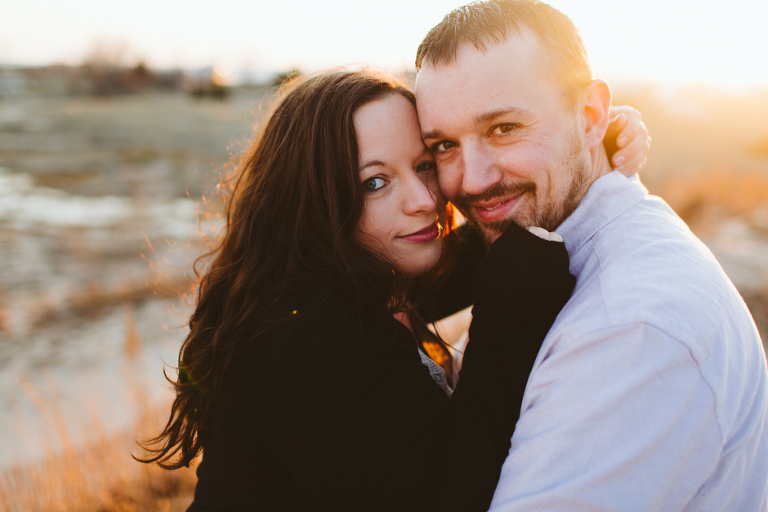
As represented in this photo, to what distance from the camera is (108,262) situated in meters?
9.76

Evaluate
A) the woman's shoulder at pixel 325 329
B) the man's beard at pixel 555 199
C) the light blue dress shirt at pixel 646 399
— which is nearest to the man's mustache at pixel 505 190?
the man's beard at pixel 555 199

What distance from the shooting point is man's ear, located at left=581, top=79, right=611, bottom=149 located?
1904 millimetres

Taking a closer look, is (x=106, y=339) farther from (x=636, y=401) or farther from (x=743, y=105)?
(x=743, y=105)

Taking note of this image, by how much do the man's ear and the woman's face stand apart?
2.18ft

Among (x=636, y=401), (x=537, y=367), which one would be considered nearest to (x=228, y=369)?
(x=537, y=367)

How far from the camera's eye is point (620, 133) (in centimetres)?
217

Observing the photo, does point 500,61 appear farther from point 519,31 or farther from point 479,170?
point 479,170

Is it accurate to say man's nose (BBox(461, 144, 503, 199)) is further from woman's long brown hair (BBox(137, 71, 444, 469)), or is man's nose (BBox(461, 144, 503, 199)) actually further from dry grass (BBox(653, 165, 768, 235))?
dry grass (BBox(653, 165, 768, 235))

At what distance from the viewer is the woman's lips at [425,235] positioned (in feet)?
6.79

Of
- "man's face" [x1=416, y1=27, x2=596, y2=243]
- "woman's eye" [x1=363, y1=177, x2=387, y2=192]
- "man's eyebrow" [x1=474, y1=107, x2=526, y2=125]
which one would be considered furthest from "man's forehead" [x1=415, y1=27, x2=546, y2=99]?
"woman's eye" [x1=363, y1=177, x2=387, y2=192]

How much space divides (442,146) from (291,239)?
30.0 inches

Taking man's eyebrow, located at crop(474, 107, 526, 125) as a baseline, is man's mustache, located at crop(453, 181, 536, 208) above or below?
below

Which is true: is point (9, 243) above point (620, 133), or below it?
below

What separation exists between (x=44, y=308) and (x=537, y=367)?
9.04 metres
